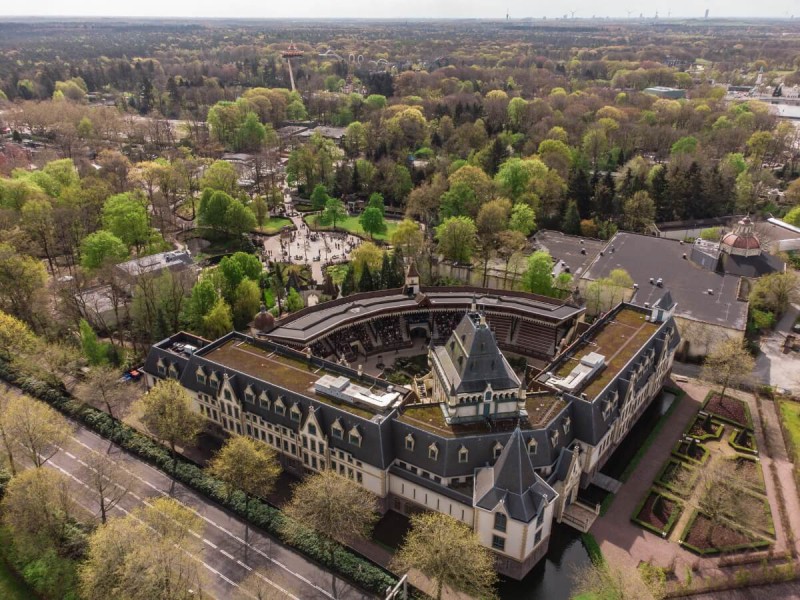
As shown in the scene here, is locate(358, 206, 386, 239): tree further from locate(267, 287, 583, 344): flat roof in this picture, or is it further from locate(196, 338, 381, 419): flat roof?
locate(196, 338, 381, 419): flat roof

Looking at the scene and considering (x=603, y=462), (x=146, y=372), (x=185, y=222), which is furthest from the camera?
(x=185, y=222)

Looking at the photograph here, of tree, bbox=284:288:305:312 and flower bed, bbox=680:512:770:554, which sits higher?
tree, bbox=284:288:305:312

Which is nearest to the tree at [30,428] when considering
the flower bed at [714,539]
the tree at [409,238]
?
the flower bed at [714,539]

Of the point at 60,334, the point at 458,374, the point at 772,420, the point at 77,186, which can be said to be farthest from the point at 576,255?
the point at 77,186

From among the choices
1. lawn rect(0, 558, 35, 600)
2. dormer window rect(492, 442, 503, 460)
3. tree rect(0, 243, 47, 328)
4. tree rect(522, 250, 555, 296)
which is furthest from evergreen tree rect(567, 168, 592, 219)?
lawn rect(0, 558, 35, 600)

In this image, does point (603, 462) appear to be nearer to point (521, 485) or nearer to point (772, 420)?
point (521, 485)
